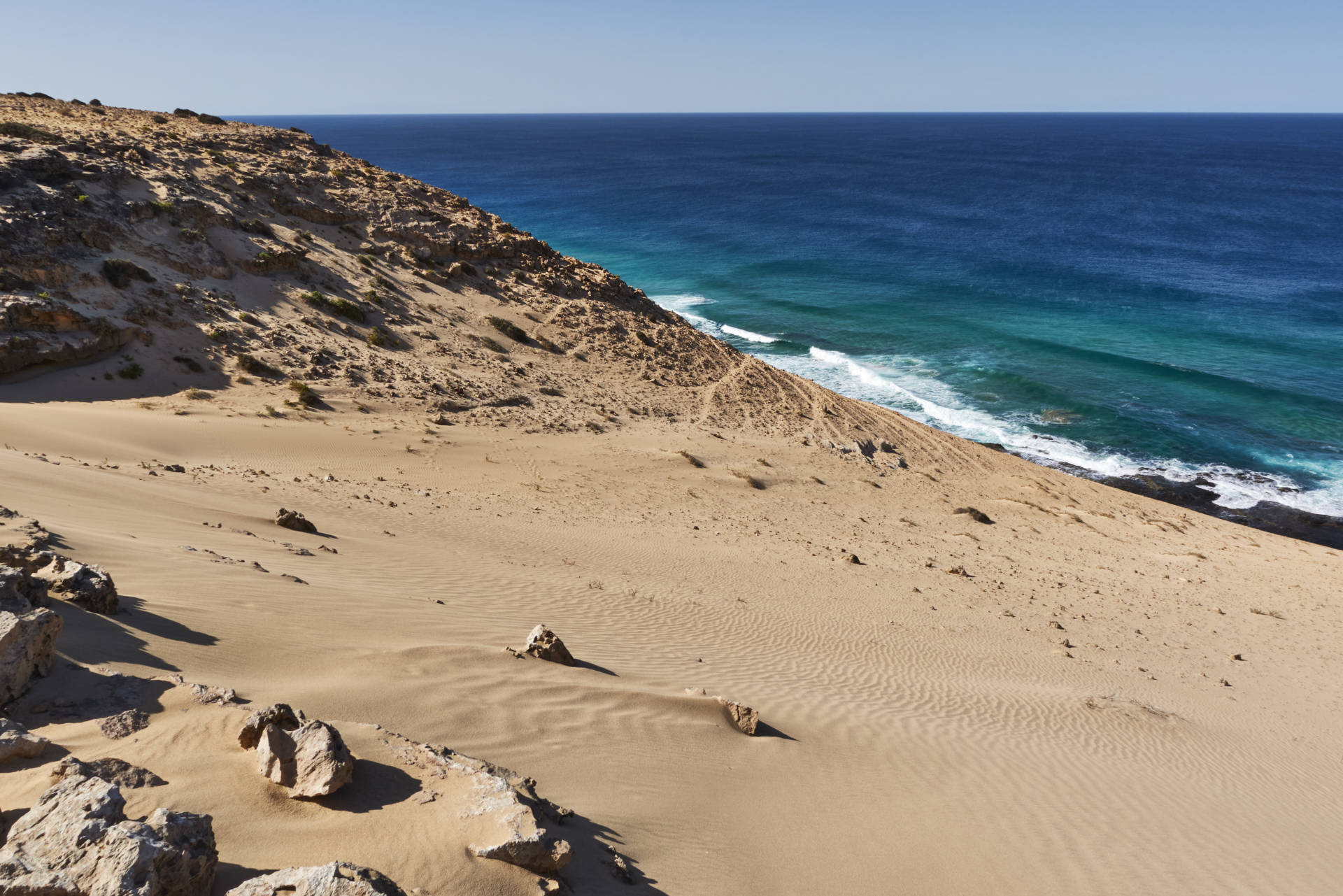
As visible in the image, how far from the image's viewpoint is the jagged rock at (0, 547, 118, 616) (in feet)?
19.0

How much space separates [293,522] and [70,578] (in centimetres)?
534

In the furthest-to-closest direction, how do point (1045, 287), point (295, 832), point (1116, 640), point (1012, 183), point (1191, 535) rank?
point (1012, 183) < point (1045, 287) < point (1191, 535) < point (1116, 640) < point (295, 832)

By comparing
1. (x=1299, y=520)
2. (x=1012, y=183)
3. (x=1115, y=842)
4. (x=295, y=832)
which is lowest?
(x=1299, y=520)

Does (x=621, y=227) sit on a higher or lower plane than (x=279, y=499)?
higher

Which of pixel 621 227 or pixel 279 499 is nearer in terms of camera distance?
pixel 279 499

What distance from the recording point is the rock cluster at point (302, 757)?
13.7 ft

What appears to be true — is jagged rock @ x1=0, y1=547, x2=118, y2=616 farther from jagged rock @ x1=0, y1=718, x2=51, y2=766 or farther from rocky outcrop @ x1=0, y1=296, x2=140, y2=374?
rocky outcrop @ x1=0, y1=296, x2=140, y2=374

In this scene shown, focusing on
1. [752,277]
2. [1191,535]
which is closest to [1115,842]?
[1191,535]

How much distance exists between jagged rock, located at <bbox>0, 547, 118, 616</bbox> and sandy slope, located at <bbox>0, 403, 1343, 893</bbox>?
0.22 meters

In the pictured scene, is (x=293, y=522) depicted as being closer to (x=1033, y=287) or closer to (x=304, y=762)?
(x=304, y=762)

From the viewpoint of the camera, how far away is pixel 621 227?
63.6 meters

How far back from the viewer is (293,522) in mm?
11117

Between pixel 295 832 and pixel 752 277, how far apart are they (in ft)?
151

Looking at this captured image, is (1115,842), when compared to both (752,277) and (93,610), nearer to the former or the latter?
(93,610)
